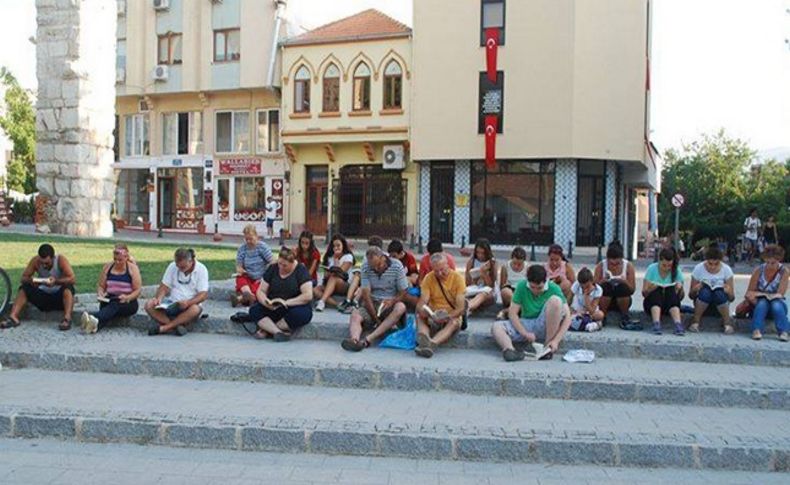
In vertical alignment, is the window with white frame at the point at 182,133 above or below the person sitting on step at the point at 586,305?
above

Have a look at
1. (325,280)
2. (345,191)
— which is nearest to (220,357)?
(325,280)

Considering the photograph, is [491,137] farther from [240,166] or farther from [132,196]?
[132,196]

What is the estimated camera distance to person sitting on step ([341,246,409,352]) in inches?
354

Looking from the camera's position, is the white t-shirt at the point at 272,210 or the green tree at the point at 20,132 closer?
the white t-shirt at the point at 272,210

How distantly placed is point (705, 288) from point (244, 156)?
1094 inches

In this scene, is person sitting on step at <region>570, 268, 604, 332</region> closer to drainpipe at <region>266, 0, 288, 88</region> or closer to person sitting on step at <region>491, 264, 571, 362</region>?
person sitting on step at <region>491, 264, 571, 362</region>

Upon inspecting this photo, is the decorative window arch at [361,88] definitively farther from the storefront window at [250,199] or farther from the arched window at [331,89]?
the storefront window at [250,199]

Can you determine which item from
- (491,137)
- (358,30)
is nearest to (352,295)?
(491,137)

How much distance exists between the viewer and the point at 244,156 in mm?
34719

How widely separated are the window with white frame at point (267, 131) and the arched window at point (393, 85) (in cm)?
618

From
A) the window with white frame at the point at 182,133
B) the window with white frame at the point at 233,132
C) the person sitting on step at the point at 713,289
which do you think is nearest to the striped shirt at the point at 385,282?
the person sitting on step at the point at 713,289

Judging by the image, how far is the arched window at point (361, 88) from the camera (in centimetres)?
3130

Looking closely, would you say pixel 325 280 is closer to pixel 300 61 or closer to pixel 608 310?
pixel 608 310

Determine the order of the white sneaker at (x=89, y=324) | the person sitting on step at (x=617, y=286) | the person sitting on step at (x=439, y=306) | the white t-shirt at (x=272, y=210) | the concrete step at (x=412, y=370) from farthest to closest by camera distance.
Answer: the white t-shirt at (x=272, y=210) → the person sitting on step at (x=617, y=286) → the white sneaker at (x=89, y=324) → the person sitting on step at (x=439, y=306) → the concrete step at (x=412, y=370)
